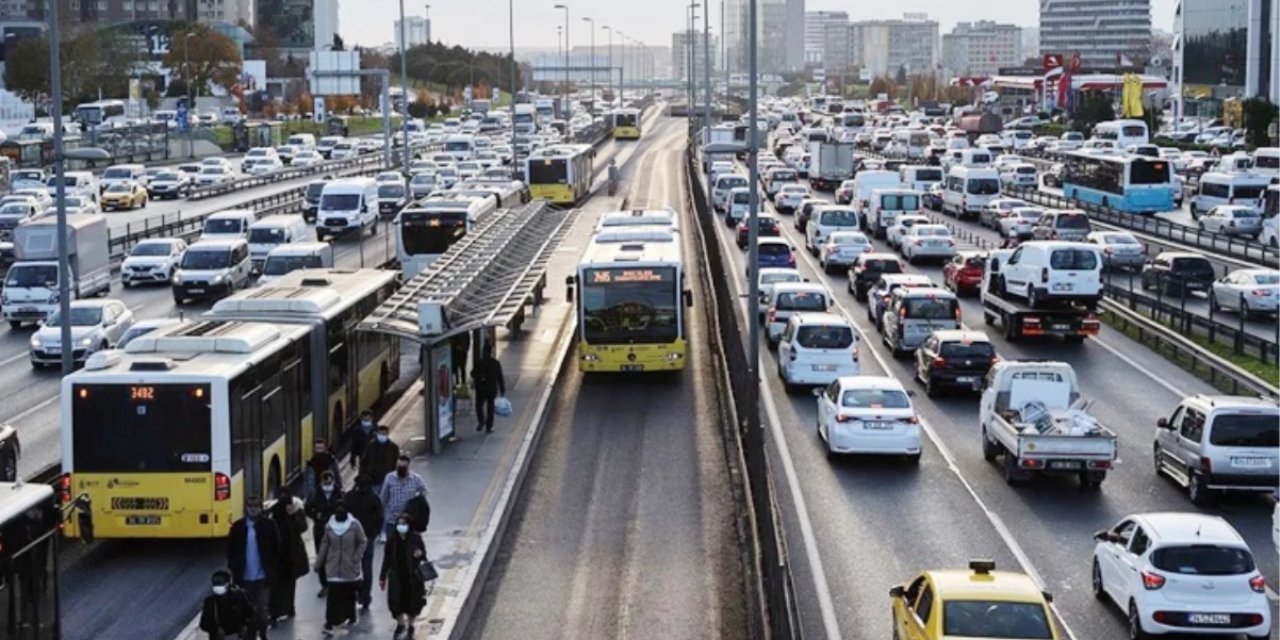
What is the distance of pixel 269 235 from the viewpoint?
61.8m

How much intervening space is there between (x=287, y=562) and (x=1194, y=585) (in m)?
9.47

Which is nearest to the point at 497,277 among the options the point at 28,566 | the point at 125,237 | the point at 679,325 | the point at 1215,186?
the point at 679,325

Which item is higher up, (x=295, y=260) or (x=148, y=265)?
(x=295, y=260)

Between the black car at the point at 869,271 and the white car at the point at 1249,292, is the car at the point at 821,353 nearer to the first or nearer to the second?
the white car at the point at 1249,292

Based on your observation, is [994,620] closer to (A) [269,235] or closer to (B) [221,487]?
(B) [221,487]

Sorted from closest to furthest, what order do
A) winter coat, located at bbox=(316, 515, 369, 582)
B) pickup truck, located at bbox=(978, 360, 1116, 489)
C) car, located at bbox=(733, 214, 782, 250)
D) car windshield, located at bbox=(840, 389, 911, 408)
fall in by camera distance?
winter coat, located at bbox=(316, 515, 369, 582), pickup truck, located at bbox=(978, 360, 1116, 489), car windshield, located at bbox=(840, 389, 911, 408), car, located at bbox=(733, 214, 782, 250)

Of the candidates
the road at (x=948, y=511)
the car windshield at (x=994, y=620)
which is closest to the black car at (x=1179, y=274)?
the road at (x=948, y=511)

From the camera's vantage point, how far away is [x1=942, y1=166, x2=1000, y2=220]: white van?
79438 mm

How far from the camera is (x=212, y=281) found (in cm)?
5372

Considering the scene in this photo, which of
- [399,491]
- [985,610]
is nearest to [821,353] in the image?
[399,491]

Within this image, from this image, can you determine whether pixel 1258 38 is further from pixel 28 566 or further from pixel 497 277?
pixel 28 566

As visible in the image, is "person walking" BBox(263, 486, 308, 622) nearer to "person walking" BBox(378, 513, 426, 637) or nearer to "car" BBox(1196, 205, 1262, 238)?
"person walking" BBox(378, 513, 426, 637)

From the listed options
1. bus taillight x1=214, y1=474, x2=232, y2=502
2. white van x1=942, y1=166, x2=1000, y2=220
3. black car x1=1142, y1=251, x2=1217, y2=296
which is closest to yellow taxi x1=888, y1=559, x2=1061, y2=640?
bus taillight x1=214, y1=474, x2=232, y2=502

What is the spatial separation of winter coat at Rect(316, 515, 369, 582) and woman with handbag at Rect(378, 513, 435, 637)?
0.40 m
